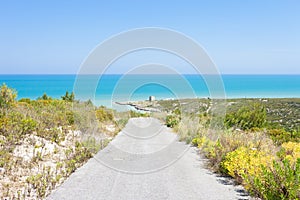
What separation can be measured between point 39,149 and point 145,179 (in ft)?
10.1

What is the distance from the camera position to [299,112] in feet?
71.3

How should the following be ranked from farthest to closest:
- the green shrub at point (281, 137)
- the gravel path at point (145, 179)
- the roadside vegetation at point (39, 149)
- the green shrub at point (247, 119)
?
1. the green shrub at point (247, 119)
2. the green shrub at point (281, 137)
3. the roadside vegetation at point (39, 149)
4. the gravel path at point (145, 179)

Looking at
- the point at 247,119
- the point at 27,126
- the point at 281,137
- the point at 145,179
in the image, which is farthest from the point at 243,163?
the point at 247,119

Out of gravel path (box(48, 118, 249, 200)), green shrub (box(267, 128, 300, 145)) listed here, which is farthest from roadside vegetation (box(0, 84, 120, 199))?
green shrub (box(267, 128, 300, 145))

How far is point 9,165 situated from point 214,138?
20.2ft

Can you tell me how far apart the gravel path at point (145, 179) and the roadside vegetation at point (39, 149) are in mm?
279

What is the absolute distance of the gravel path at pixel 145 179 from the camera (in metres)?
5.07

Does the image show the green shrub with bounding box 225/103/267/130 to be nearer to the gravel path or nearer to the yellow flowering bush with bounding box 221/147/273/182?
the gravel path

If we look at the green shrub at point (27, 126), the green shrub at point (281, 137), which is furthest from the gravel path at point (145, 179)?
the green shrub at point (281, 137)

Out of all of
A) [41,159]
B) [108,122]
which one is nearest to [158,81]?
[108,122]

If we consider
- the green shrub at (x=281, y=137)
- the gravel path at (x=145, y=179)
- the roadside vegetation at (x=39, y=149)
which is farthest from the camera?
the green shrub at (x=281, y=137)

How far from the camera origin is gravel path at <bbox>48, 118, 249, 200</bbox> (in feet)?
16.6

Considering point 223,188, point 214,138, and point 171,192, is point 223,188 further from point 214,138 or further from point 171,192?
point 214,138

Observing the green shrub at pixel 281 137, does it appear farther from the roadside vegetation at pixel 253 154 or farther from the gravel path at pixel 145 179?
the gravel path at pixel 145 179
